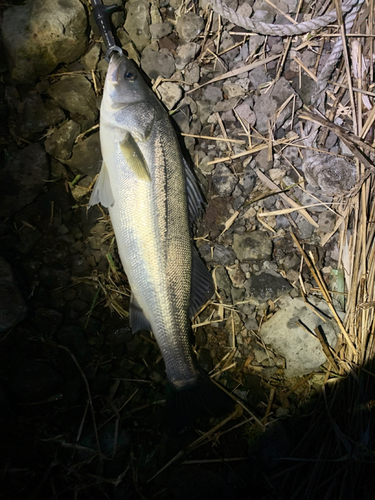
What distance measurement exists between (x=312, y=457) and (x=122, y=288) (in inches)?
90.0

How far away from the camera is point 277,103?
319 cm

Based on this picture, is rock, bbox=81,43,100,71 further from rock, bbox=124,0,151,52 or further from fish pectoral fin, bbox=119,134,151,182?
fish pectoral fin, bbox=119,134,151,182

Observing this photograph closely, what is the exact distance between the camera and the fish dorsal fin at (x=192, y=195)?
3.05 m

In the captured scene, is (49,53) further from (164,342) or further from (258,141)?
(164,342)

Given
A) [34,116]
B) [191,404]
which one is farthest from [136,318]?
[34,116]

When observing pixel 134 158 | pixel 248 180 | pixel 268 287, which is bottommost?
pixel 268 287

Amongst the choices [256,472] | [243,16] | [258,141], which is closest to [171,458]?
[256,472]

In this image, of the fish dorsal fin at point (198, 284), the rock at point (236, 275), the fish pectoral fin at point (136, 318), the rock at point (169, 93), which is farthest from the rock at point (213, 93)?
the fish pectoral fin at point (136, 318)

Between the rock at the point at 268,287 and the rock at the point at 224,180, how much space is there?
0.91 meters

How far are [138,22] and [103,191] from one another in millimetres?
1695

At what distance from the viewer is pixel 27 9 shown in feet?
9.54

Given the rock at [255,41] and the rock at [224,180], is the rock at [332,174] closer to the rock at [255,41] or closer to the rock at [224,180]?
the rock at [224,180]

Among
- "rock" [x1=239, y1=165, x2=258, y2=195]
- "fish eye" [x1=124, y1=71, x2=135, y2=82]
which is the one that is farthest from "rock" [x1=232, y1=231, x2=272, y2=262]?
"fish eye" [x1=124, y1=71, x2=135, y2=82]

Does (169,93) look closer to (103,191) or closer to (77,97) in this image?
(77,97)
